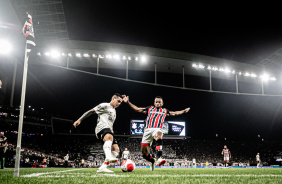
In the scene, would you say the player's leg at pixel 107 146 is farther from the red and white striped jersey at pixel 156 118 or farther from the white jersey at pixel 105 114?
the red and white striped jersey at pixel 156 118

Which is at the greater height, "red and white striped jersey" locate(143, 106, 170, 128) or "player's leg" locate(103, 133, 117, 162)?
"red and white striped jersey" locate(143, 106, 170, 128)

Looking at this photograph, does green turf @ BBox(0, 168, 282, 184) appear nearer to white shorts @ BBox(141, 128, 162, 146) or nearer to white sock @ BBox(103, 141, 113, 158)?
white sock @ BBox(103, 141, 113, 158)

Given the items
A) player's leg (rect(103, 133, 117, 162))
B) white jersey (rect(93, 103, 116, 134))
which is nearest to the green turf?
player's leg (rect(103, 133, 117, 162))

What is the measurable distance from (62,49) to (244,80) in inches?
746

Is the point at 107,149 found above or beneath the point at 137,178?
above

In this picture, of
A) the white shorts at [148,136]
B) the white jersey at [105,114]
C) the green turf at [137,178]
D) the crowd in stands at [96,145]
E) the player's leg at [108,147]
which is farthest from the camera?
the crowd in stands at [96,145]

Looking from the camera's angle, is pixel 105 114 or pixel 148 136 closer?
pixel 105 114

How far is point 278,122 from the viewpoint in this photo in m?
31.9

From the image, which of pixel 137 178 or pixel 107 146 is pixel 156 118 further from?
pixel 137 178

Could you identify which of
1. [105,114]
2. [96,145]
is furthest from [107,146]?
[96,145]

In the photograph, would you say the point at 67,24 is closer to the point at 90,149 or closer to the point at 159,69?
the point at 159,69

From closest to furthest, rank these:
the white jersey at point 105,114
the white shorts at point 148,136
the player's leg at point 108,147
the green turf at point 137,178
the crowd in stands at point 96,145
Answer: the green turf at point 137,178, the player's leg at point 108,147, the white jersey at point 105,114, the white shorts at point 148,136, the crowd in stands at point 96,145

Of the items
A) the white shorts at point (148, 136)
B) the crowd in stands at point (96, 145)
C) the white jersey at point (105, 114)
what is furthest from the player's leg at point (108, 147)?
the crowd in stands at point (96, 145)

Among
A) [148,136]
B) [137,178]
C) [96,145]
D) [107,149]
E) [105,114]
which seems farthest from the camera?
[96,145]
